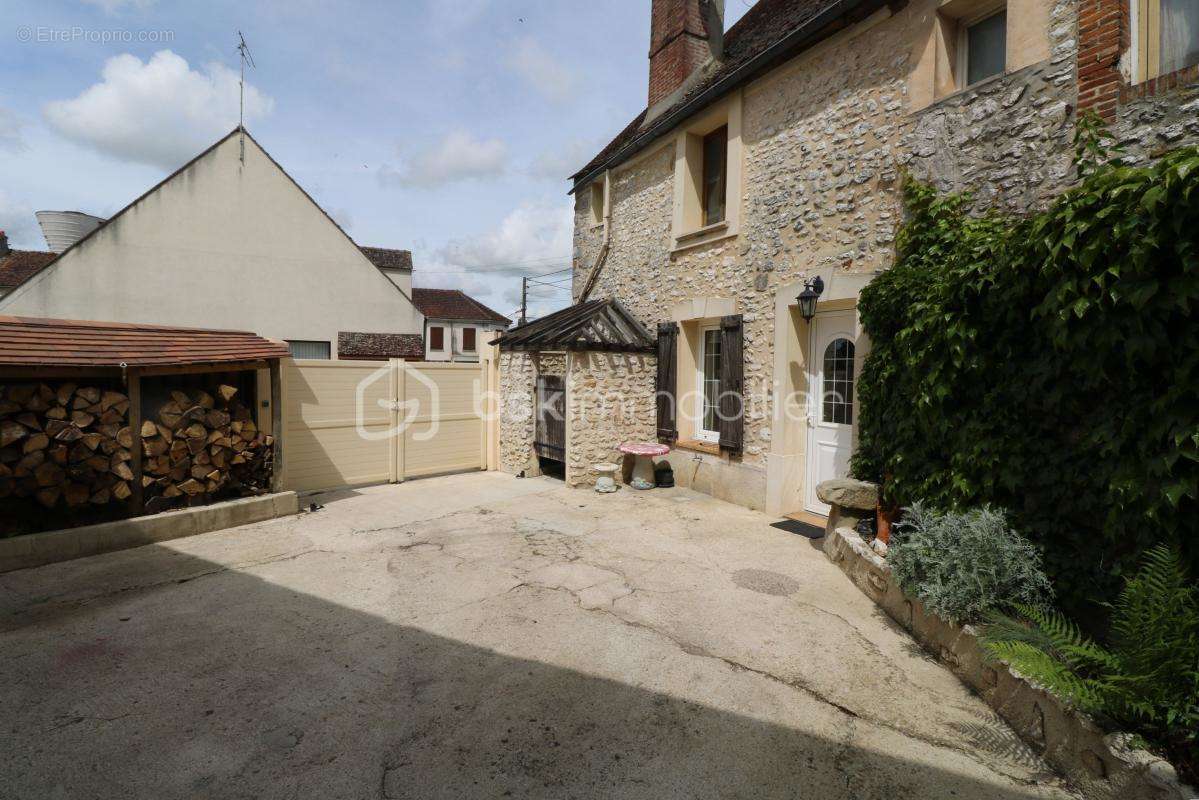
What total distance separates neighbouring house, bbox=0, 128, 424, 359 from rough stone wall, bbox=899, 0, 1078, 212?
43.7 ft

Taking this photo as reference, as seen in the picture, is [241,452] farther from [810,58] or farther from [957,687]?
[810,58]

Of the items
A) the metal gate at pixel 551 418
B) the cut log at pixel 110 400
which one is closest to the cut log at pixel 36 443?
the cut log at pixel 110 400

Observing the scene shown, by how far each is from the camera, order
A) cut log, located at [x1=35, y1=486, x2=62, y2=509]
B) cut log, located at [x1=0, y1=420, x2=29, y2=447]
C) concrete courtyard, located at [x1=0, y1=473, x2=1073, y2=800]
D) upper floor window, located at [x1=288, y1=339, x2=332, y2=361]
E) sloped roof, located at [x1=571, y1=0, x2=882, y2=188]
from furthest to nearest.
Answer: upper floor window, located at [x1=288, y1=339, x2=332, y2=361] → sloped roof, located at [x1=571, y1=0, x2=882, y2=188] → cut log, located at [x1=35, y1=486, x2=62, y2=509] → cut log, located at [x1=0, y1=420, x2=29, y2=447] → concrete courtyard, located at [x1=0, y1=473, x2=1073, y2=800]

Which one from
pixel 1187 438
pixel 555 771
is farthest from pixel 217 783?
pixel 1187 438

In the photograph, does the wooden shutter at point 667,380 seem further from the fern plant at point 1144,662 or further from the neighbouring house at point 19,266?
the neighbouring house at point 19,266

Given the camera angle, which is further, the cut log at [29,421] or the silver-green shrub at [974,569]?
the cut log at [29,421]

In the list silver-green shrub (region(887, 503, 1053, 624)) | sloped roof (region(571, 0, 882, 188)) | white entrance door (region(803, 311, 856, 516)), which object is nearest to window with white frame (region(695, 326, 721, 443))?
white entrance door (region(803, 311, 856, 516))

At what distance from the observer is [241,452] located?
19.9ft

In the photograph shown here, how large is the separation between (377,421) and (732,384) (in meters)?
5.24

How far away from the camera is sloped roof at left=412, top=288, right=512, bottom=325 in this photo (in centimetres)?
3659

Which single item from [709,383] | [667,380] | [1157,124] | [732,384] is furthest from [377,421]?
[1157,124]

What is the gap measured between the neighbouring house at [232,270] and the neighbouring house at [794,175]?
7253 mm

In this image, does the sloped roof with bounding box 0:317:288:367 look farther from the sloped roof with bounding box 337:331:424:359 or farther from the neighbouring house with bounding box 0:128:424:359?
the neighbouring house with bounding box 0:128:424:359

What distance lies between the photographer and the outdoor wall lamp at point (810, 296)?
6012 millimetres
